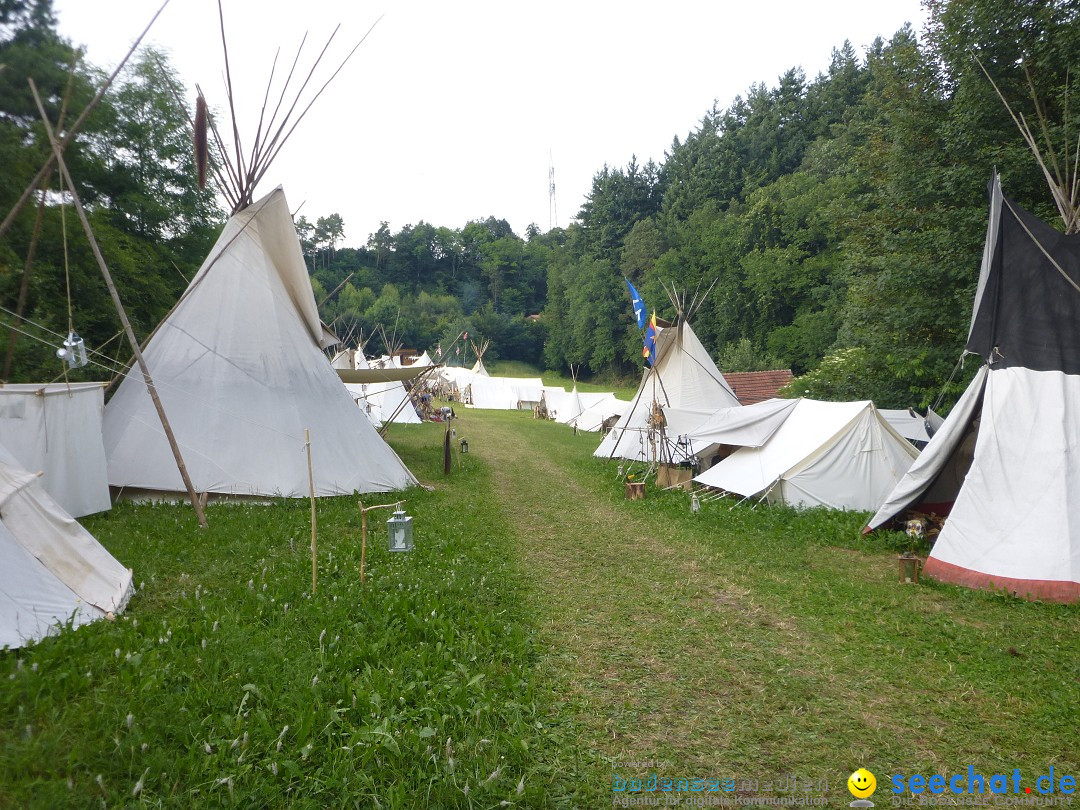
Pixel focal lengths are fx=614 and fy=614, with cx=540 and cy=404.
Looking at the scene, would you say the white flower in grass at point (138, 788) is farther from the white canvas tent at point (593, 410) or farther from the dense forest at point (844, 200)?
the white canvas tent at point (593, 410)

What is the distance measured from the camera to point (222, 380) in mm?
9258

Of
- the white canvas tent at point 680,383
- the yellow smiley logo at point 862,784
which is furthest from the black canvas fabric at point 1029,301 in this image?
the white canvas tent at point 680,383

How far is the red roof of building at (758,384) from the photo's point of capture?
20.8m

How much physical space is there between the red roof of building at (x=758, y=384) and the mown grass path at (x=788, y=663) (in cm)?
1342

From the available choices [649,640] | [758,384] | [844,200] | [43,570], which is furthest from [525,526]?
[844,200]

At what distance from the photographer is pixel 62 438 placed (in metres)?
6.94

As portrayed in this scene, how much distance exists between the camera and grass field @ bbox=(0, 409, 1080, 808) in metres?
2.85

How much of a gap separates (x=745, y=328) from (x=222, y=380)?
34.0 meters

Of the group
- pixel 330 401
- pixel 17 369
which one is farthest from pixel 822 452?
pixel 17 369

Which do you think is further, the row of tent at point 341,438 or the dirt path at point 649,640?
the row of tent at point 341,438

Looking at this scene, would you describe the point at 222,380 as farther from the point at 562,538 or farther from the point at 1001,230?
the point at 1001,230

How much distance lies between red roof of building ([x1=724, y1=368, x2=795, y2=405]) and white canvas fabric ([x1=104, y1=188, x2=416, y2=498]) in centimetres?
1409

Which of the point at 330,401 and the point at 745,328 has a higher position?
the point at 745,328

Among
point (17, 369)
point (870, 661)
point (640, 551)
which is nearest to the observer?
point (870, 661)
